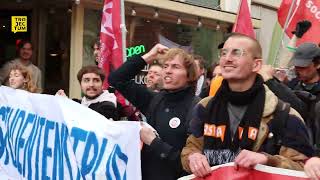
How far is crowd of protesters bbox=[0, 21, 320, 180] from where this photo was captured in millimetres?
3023

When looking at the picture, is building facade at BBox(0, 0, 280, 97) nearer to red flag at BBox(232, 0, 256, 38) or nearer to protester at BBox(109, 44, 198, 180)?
Answer: red flag at BBox(232, 0, 256, 38)

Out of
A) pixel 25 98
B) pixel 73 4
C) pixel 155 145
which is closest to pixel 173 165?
pixel 155 145

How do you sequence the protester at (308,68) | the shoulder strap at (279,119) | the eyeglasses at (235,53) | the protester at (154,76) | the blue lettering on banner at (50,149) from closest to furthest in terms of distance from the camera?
the shoulder strap at (279,119) → the eyeglasses at (235,53) → the blue lettering on banner at (50,149) → the protester at (308,68) → the protester at (154,76)

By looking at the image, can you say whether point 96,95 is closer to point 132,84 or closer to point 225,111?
point 132,84

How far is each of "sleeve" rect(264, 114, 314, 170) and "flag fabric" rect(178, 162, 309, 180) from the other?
0.12ft

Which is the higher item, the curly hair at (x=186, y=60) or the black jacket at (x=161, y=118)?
the curly hair at (x=186, y=60)

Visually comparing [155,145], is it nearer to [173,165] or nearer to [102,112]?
[173,165]

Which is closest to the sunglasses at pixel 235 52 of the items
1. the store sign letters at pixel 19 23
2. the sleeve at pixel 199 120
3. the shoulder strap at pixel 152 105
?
the sleeve at pixel 199 120

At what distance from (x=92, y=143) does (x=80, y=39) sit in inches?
257

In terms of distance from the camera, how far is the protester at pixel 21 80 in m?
5.57

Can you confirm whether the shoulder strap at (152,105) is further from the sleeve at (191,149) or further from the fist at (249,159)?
the fist at (249,159)

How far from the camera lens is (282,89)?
3865mm

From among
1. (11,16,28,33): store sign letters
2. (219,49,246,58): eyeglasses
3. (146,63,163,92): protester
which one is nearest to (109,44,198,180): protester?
(219,49,246,58): eyeglasses

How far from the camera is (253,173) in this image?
3025 mm
